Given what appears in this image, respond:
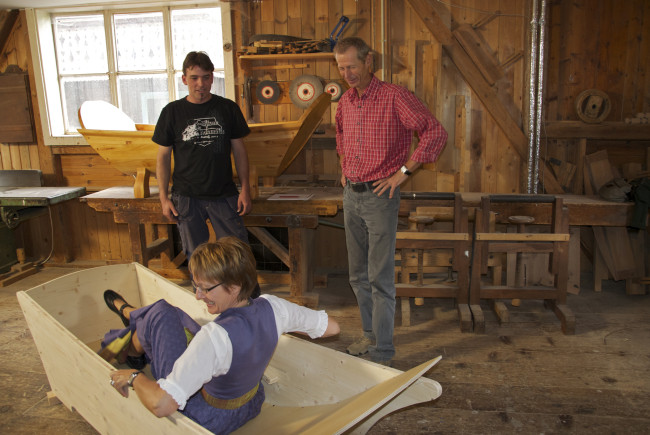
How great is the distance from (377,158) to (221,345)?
5.28 ft

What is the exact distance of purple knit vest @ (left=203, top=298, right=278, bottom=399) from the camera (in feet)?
5.88

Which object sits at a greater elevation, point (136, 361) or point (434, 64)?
point (434, 64)

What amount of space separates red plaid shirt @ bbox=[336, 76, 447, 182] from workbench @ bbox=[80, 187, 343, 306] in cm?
105

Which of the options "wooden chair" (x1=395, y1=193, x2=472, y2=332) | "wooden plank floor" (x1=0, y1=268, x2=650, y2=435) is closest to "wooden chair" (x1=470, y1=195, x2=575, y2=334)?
"wooden chair" (x1=395, y1=193, x2=472, y2=332)

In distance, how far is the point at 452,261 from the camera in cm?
402

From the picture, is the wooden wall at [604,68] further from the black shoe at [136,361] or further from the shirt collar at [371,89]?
the black shoe at [136,361]

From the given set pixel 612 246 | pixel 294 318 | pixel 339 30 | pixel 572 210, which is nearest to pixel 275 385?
pixel 294 318

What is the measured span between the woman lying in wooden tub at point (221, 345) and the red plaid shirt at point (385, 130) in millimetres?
1184

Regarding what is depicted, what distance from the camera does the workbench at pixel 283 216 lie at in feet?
13.4

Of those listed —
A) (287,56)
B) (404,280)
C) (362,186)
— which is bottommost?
(404,280)

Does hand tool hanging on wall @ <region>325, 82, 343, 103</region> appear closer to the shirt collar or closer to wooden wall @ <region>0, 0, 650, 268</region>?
wooden wall @ <region>0, 0, 650, 268</region>

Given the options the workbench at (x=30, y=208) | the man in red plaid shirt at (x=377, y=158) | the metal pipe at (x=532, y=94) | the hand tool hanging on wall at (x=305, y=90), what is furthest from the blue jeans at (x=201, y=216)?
the metal pipe at (x=532, y=94)

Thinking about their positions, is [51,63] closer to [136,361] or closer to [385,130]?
[136,361]

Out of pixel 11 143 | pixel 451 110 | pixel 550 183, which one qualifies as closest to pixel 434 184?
pixel 451 110
